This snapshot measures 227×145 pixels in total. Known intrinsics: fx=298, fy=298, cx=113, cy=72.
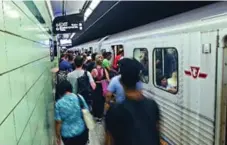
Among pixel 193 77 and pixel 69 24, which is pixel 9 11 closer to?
pixel 193 77

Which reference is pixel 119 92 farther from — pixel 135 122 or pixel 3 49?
pixel 3 49

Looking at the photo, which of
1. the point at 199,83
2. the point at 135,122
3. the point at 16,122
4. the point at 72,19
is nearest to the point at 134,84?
the point at 135,122

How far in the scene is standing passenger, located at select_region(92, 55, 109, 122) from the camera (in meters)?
Answer: 6.40

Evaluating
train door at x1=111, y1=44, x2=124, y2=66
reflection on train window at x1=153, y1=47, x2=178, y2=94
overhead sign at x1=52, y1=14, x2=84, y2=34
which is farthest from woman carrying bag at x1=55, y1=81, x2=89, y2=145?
overhead sign at x1=52, y1=14, x2=84, y2=34

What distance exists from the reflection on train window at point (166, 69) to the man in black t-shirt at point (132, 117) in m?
2.49

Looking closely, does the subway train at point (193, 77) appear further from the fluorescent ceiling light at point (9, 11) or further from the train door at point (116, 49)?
the train door at point (116, 49)

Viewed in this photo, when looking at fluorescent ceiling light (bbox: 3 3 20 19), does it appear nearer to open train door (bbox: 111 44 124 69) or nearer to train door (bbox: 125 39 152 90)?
train door (bbox: 125 39 152 90)

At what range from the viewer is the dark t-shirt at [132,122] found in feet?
6.17

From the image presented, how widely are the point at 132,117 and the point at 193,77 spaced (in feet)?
7.07

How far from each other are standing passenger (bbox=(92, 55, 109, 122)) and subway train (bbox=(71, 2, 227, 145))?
1.24 meters

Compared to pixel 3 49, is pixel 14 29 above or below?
above

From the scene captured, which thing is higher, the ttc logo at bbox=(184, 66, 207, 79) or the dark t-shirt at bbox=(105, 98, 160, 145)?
the ttc logo at bbox=(184, 66, 207, 79)

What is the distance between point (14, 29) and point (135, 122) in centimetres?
100

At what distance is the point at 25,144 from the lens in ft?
6.73
